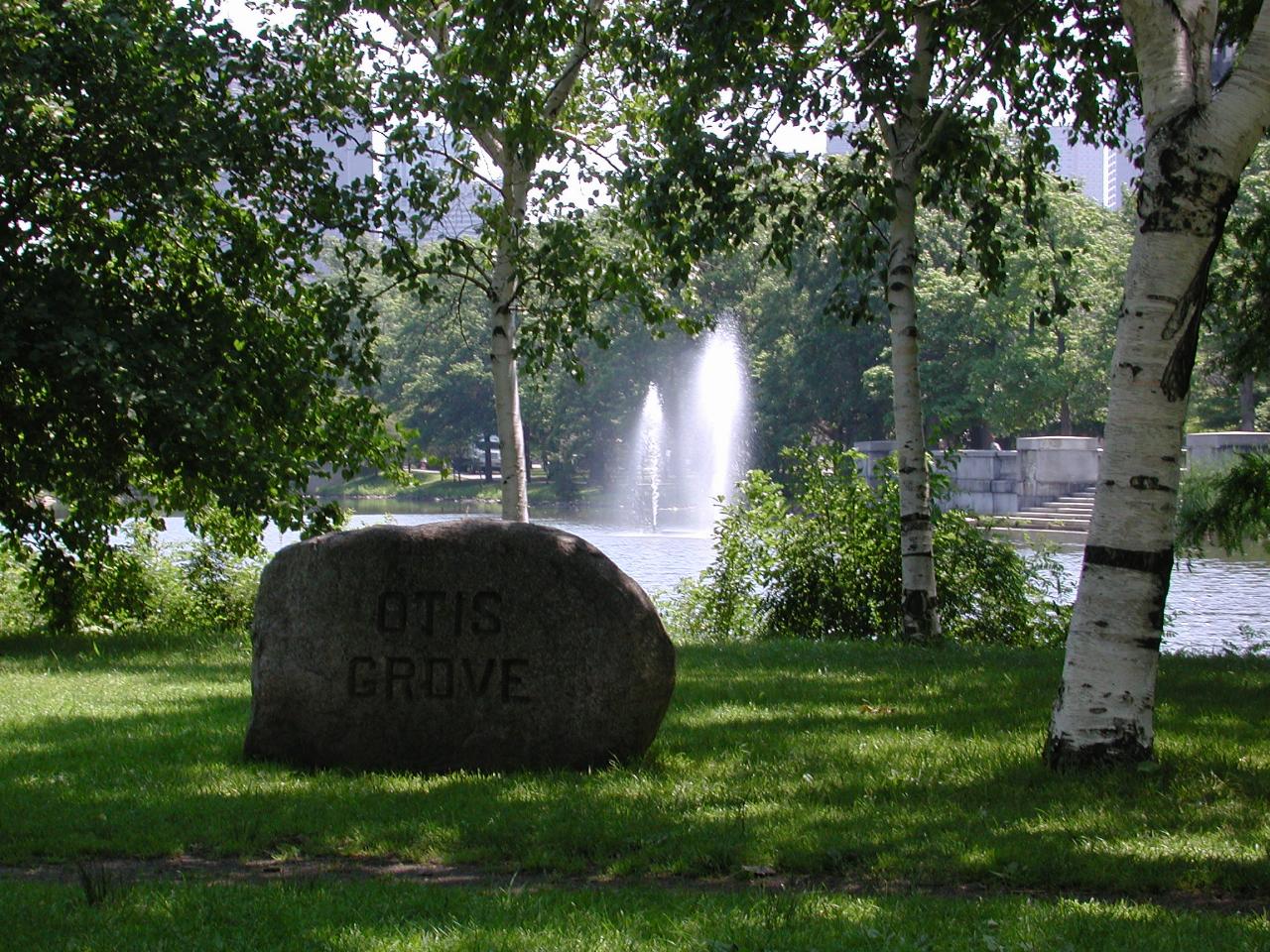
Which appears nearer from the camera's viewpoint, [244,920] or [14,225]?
[244,920]

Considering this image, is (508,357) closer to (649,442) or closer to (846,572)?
(846,572)

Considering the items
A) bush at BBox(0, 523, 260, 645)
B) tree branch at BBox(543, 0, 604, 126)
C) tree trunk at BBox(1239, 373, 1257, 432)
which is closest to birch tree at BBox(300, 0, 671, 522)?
tree branch at BBox(543, 0, 604, 126)

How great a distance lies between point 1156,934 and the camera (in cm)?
497

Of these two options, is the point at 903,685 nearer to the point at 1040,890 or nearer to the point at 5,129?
the point at 1040,890

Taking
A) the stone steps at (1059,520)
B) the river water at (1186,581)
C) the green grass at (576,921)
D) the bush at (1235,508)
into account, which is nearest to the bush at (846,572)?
the river water at (1186,581)

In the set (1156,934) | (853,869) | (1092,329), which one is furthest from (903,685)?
(1092,329)

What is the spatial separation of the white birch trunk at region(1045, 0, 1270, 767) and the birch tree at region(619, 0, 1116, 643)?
573 centimetres

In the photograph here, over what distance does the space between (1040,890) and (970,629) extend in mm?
10945

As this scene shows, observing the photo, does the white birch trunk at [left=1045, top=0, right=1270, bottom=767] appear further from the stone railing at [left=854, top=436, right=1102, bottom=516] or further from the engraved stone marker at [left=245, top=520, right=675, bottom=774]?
the stone railing at [left=854, top=436, right=1102, bottom=516]

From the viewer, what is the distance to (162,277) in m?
15.6

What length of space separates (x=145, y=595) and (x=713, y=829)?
13870mm

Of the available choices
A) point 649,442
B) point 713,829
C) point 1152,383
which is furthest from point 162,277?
point 649,442

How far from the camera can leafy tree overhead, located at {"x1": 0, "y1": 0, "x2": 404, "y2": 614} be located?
13.3m

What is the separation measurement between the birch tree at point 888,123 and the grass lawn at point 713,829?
4.75m
